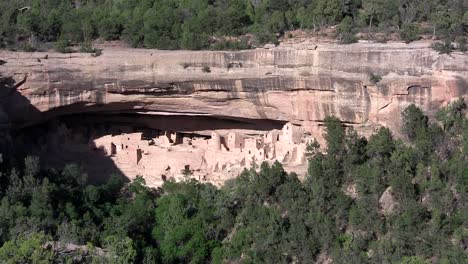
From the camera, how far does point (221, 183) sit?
57.4 feet

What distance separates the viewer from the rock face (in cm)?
1617

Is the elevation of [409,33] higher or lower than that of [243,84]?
higher

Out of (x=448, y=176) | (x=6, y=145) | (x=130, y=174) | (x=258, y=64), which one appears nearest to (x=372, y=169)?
(x=448, y=176)

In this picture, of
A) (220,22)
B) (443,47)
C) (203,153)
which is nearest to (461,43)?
(443,47)

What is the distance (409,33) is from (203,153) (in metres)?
4.11

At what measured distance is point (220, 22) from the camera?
1969 centimetres

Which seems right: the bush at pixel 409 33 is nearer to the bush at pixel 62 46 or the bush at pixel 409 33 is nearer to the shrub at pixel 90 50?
the shrub at pixel 90 50

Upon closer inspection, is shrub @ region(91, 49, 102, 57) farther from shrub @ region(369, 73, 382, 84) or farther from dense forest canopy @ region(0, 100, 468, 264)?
shrub @ region(369, 73, 382, 84)

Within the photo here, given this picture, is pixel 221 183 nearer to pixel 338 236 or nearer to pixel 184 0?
pixel 338 236

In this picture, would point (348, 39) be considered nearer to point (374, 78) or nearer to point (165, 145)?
point (374, 78)

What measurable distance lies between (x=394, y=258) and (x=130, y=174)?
5.35m

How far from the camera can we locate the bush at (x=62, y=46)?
18.0 meters

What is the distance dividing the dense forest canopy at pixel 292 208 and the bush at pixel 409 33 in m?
1.39

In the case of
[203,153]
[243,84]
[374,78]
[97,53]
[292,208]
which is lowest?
[292,208]
